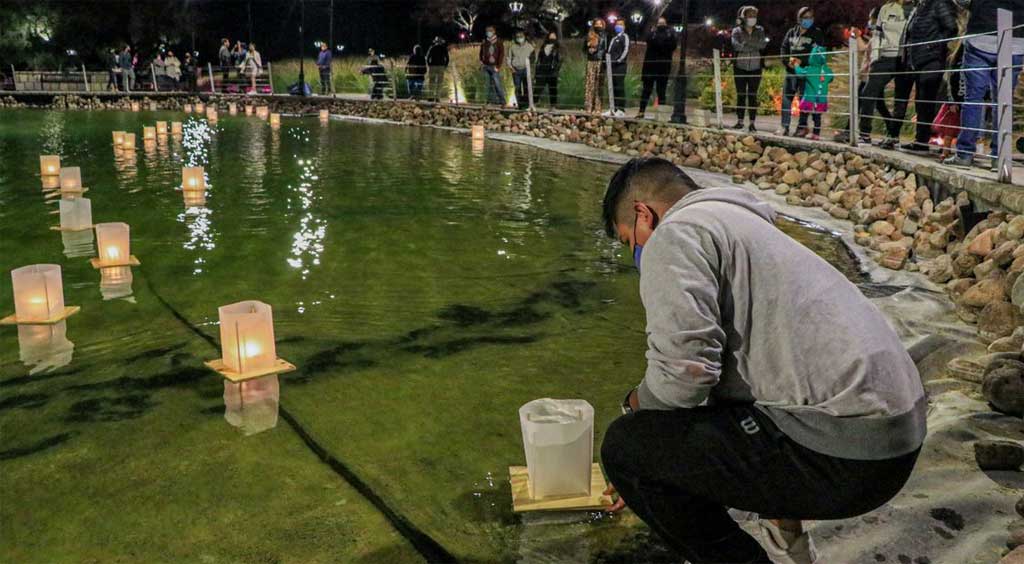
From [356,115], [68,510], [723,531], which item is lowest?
[68,510]

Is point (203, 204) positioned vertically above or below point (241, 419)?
above

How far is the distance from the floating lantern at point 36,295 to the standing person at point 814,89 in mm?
9081

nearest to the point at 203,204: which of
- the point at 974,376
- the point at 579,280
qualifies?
the point at 579,280

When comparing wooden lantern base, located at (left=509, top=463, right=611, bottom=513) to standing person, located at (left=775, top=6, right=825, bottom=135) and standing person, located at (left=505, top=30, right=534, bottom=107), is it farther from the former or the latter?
standing person, located at (left=505, top=30, right=534, bottom=107)

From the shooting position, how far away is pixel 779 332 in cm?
198

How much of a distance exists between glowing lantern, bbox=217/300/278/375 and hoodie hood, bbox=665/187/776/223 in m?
2.72

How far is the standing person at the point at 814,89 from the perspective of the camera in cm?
1095

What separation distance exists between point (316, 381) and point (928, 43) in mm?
7124

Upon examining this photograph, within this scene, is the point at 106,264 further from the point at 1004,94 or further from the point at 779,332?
the point at 1004,94

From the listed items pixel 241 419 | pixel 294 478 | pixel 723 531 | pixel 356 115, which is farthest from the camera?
pixel 356 115

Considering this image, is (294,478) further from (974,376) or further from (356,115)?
(356,115)

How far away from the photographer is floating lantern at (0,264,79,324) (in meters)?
4.78

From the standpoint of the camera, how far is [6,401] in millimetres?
3916

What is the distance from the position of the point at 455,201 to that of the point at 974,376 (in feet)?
21.7
